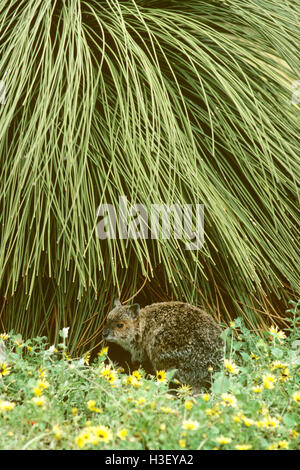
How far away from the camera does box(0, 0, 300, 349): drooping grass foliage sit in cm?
242

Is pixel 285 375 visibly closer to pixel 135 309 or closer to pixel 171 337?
pixel 171 337

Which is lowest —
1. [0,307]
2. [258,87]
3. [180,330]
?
[0,307]

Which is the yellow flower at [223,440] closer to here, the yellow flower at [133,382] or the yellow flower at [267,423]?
the yellow flower at [267,423]

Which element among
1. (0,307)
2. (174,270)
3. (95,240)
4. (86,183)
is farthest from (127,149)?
(0,307)

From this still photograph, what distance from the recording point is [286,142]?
8.98 feet

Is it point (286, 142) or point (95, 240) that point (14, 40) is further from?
point (286, 142)

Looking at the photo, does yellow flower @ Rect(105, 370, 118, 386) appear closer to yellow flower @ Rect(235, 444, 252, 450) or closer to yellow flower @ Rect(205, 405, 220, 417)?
yellow flower @ Rect(205, 405, 220, 417)

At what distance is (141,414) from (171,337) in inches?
28.1

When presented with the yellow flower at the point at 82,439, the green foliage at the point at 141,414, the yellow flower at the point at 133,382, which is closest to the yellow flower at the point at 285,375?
the green foliage at the point at 141,414

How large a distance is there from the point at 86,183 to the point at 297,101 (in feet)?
3.91

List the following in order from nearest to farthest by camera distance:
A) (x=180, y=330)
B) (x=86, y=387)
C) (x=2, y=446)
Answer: (x=2, y=446)
(x=86, y=387)
(x=180, y=330)

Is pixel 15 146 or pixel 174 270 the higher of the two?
pixel 15 146

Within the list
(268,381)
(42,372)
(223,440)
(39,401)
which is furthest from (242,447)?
(42,372)

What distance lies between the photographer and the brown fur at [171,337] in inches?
96.0
